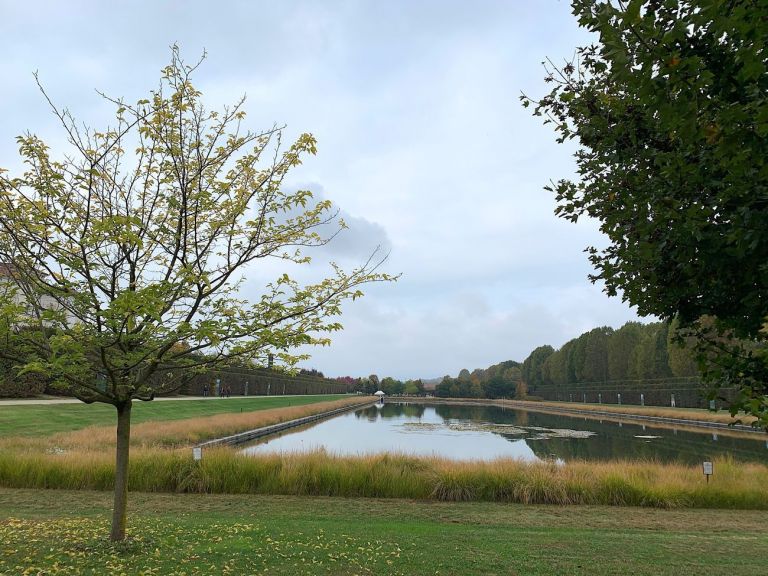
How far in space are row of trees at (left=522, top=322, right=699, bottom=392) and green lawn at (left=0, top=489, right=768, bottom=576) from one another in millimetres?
43626

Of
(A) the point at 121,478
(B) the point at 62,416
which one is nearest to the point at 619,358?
(B) the point at 62,416

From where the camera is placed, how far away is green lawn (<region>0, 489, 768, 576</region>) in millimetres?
5395

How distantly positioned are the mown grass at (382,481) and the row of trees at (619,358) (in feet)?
132

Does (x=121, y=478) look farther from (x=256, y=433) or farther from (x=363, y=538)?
(x=256, y=433)

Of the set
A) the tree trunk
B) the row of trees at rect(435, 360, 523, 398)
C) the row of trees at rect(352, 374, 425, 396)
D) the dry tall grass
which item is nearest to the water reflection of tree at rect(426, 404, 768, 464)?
the dry tall grass

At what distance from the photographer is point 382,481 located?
1085 cm

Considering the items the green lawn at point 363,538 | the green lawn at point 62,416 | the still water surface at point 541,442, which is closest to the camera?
the green lawn at point 363,538

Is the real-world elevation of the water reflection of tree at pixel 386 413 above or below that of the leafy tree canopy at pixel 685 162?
below

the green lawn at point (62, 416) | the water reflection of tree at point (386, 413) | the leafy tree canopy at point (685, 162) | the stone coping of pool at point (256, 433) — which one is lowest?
the water reflection of tree at point (386, 413)

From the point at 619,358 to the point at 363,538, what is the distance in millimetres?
70229

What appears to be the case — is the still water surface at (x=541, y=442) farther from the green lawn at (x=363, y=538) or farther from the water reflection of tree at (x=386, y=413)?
the water reflection of tree at (x=386, y=413)

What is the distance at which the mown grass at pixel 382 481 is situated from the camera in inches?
410

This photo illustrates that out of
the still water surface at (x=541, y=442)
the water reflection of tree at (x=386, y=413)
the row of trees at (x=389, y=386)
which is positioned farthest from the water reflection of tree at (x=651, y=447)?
the row of trees at (x=389, y=386)

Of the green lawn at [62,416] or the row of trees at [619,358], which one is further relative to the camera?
the row of trees at [619,358]
